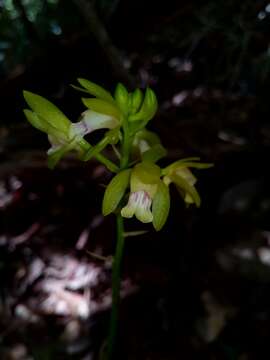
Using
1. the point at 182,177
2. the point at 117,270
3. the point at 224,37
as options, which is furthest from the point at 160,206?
the point at 224,37

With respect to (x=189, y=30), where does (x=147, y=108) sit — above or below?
above

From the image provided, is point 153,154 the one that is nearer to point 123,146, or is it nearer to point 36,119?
point 123,146

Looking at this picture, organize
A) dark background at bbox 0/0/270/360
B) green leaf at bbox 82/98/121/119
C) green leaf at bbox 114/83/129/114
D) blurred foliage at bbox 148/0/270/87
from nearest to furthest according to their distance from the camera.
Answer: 1. green leaf at bbox 82/98/121/119
2. green leaf at bbox 114/83/129/114
3. dark background at bbox 0/0/270/360
4. blurred foliage at bbox 148/0/270/87

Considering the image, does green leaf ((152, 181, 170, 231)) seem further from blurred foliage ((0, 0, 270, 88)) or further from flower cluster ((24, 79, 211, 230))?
blurred foliage ((0, 0, 270, 88))

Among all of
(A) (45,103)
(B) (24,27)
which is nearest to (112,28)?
(B) (24,27)

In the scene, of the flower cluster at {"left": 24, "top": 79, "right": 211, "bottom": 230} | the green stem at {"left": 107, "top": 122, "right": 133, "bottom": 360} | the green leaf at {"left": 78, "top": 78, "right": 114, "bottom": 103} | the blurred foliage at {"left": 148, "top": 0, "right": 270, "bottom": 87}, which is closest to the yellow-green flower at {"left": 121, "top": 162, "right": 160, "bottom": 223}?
the flower cluster at {"left": 24, "top": 79, "right": 211, "bottom": 230}

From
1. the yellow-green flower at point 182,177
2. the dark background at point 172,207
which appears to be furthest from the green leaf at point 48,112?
the dark background at point 172,207

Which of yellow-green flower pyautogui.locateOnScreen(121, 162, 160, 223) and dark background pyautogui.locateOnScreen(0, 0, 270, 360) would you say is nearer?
yellow-green flower pyautogui.locateOnScreen(121, 162, 160, 223)
